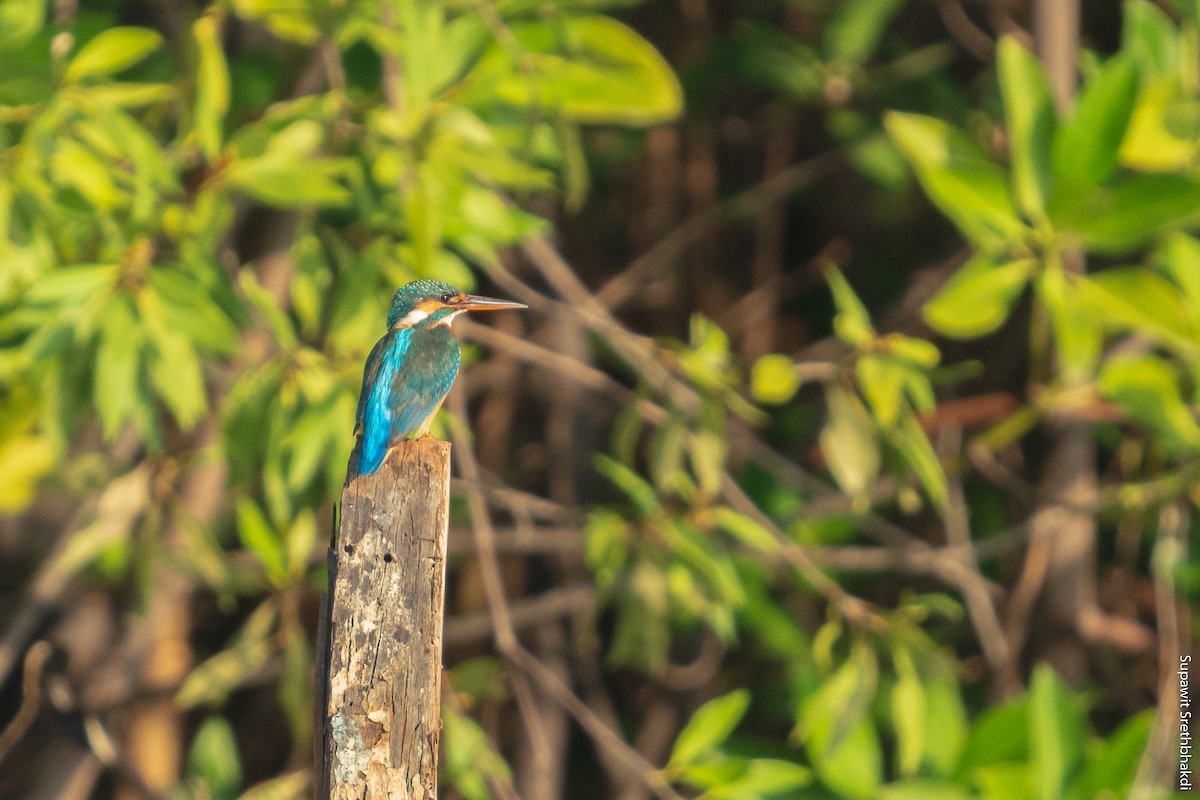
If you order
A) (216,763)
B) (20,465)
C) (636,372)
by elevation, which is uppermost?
(636,372)

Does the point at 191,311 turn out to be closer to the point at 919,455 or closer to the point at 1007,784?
the point at 919,455

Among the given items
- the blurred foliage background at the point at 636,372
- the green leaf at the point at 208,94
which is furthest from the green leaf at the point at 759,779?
the green leaf at the point at 208,94

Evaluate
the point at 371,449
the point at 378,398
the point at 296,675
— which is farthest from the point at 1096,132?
the point at 296,675

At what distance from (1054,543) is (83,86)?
2896 millimetres

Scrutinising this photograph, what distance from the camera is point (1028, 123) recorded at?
3176 mm

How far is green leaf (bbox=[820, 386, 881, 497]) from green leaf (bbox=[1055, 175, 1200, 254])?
0.64m

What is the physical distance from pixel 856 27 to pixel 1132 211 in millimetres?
1253

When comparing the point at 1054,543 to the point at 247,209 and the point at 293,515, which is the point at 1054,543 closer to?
the point at 293,515

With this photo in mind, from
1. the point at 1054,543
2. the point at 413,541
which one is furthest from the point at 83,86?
the point at 1054,543

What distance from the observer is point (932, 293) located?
440cm

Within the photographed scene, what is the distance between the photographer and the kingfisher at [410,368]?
2355 millimetres

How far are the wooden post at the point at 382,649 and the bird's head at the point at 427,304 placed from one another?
3.17 feet

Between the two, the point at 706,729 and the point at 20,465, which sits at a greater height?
the point at 706,729

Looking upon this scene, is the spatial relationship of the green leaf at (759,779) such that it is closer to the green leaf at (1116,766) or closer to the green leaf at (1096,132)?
the green leaf at (1116,766)
